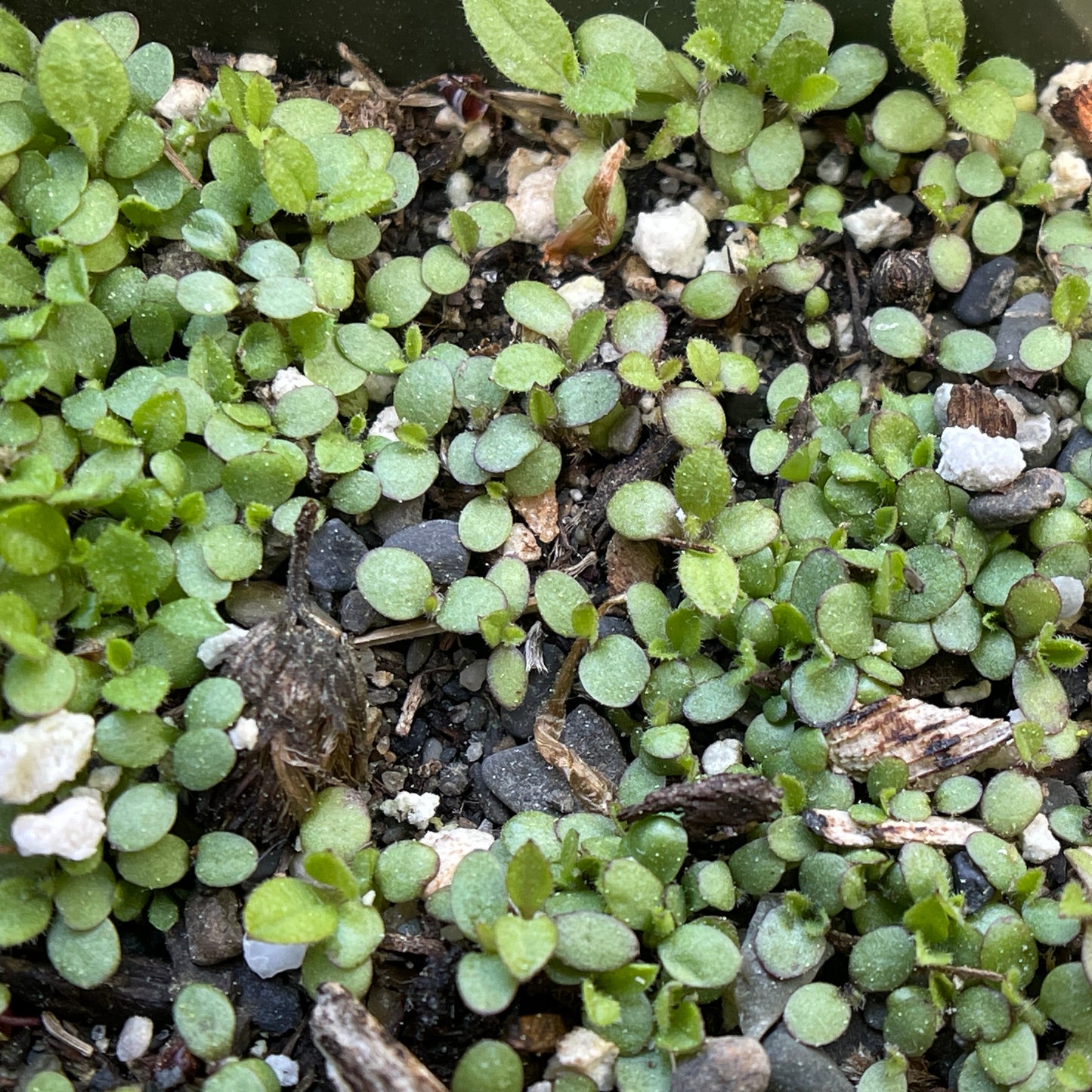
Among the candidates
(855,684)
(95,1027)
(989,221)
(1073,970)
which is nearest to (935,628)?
(855,684)

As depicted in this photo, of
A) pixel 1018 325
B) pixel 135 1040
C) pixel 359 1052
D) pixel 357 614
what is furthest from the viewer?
pixel 1018 325

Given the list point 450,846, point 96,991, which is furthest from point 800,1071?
point 96,991

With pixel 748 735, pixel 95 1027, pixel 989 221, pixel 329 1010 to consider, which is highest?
pixel 989 221

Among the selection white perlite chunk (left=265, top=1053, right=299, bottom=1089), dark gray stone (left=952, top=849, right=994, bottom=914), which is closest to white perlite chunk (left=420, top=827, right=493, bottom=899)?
white perlite chunk (left=265, top=1053, right=299, bottom=1089)

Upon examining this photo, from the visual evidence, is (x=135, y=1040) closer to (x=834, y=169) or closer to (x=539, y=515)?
(x=539, y=515)

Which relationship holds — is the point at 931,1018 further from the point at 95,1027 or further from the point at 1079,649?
the point at 95,1027

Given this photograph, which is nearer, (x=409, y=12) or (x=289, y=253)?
(x=289, y=253)

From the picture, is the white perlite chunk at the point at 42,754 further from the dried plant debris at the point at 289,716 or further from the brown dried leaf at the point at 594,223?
the brown dried leaf at the point at 594,223
